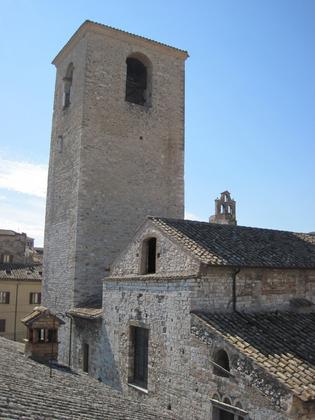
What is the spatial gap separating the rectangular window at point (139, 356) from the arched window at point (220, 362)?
3.07 metres

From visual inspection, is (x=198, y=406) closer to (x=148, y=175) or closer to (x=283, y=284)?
(x=283, y=284)

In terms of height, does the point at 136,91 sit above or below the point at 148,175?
above

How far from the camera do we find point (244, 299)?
10.5 meters

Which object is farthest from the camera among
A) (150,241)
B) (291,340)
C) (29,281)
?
(29,281)

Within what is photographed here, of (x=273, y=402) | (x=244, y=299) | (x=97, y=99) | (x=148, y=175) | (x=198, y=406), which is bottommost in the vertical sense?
(x=198, y=406)

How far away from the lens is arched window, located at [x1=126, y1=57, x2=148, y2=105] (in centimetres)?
1962

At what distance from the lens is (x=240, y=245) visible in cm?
1184

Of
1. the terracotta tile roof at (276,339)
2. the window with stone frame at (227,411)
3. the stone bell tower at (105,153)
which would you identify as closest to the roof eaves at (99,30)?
the stone bell tower at (105,153)

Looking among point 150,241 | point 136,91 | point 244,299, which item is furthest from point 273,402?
point 136,91

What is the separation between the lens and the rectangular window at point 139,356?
1176 centimetres

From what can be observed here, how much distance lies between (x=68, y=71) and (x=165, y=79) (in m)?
4.46

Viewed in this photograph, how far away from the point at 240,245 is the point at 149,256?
2.58 meters

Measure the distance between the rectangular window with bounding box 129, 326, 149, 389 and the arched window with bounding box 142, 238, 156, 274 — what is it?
1647 mm

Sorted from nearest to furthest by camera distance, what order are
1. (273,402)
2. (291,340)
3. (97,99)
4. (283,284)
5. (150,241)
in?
(273,402) → (291,340) → (283,284) → (150,241) → (97,99)
